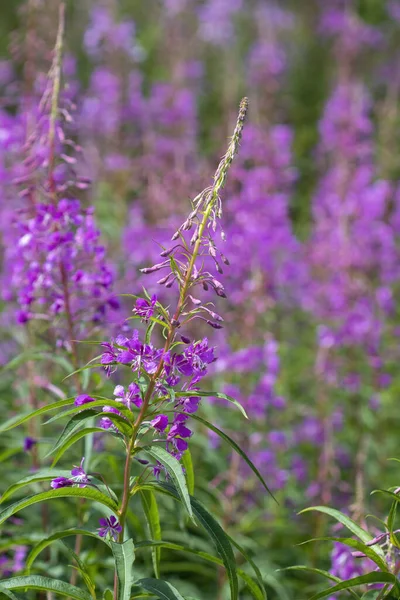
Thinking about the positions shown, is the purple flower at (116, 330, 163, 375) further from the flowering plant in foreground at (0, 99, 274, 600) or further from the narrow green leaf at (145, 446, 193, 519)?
the narrow green leaf at (145, 446, 193, 519)

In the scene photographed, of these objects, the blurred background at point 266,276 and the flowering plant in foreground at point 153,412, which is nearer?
the flowering plant in foreground at point 153,412

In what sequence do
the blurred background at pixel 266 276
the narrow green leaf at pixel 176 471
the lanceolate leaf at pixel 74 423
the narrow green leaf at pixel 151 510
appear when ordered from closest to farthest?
the narrow green leaf at pixel 176 471 → the lanceolate leaf at pixel 74 423 → the narrow green leaf at pixel 151 510 → the blurred background at pixel 266 276

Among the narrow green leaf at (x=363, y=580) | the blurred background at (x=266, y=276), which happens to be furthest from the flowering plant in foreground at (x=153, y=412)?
the blurred background at (x=266, y=276)

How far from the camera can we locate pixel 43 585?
6.92 ft

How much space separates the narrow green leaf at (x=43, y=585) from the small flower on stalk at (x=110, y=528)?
157 millimetres

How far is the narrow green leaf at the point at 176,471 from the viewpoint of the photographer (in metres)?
1.88

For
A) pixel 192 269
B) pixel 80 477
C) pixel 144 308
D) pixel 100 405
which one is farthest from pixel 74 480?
pixel 192 269

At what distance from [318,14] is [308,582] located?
51.0 ft

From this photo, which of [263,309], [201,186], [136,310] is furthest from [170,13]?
[136,310]

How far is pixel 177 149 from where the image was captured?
6730 millimetres

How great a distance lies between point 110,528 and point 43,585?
0.73 ft

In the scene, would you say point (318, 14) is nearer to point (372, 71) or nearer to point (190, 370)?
point (372, 71)

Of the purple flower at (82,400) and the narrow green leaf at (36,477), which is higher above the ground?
the purple flower at (82,400)

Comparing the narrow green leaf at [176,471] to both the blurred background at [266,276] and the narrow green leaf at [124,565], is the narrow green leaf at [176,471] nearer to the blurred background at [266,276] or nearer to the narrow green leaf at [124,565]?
the narrow green leaf at [124,565]
